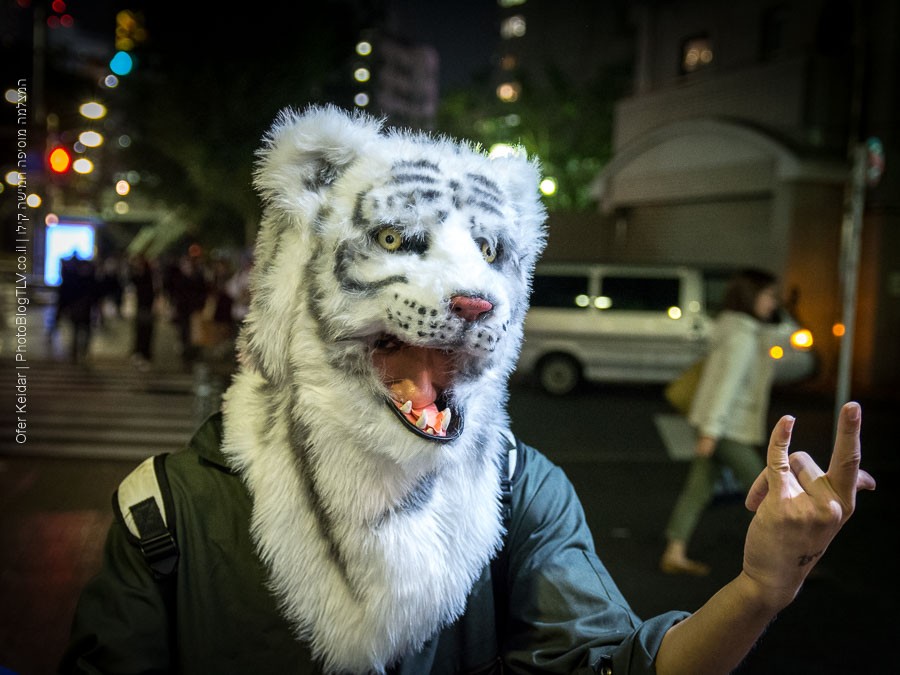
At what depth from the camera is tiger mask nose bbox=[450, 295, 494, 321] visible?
1.34 meters

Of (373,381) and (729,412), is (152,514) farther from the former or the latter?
(729,412)

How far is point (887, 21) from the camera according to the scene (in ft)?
40.0

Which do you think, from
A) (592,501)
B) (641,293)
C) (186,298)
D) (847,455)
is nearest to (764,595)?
(847,455)

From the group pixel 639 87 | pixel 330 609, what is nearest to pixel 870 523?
pixel 330 609

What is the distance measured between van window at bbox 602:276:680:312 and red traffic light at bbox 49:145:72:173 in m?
7.07

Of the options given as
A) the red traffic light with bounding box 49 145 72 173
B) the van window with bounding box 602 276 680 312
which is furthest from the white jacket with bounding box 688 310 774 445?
the van window with bounding box 602 276 680 312

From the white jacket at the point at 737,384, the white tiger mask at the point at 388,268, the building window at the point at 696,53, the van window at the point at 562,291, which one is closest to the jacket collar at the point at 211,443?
the white tiger mask at the point at 388,268

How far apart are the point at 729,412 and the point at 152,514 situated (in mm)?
4032

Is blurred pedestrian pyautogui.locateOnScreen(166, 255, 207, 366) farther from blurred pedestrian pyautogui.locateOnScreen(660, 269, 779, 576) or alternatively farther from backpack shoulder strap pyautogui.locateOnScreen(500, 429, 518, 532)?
backpack shoulder strap pyautogui.locateOnScreen(500, 429, 518, 532)

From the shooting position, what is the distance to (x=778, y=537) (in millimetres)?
1143

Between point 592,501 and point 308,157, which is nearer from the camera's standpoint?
point 308,157

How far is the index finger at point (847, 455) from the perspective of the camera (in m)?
1.10

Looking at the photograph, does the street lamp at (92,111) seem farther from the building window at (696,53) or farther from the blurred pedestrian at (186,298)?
the building window at (696,53)

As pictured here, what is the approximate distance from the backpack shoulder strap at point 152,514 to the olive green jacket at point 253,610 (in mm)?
16
